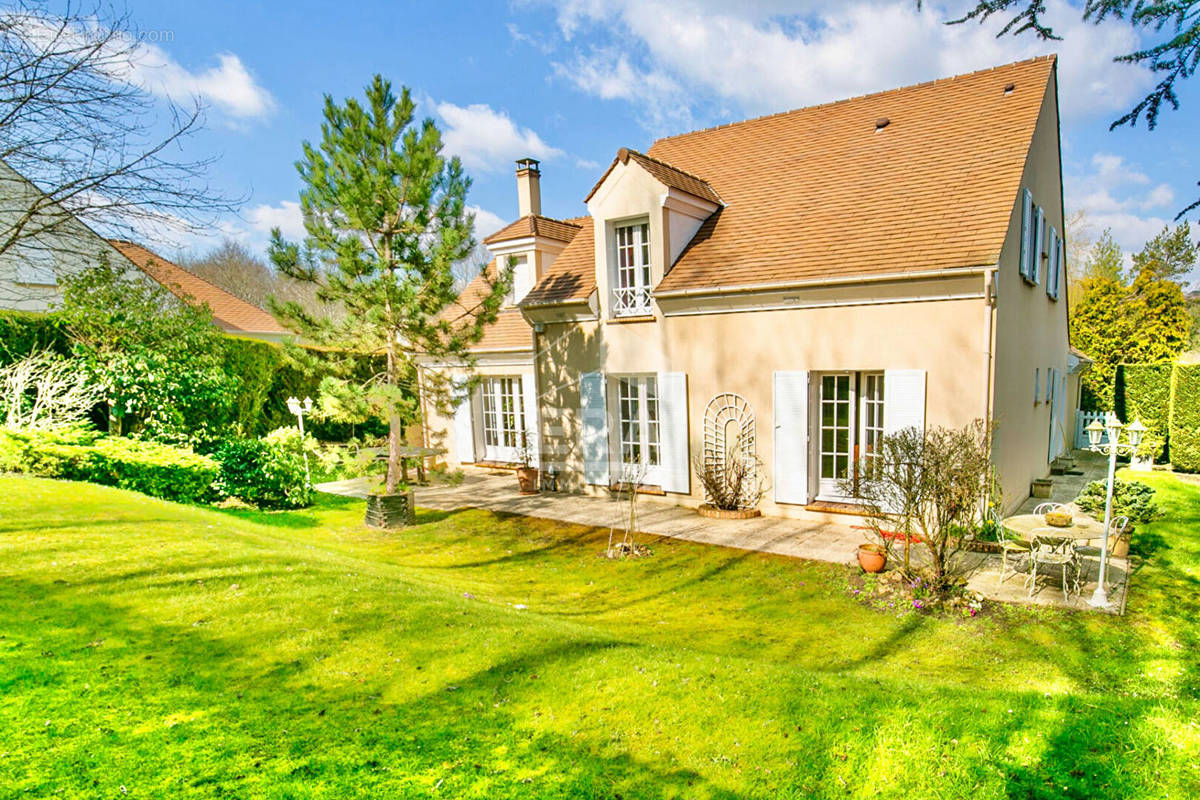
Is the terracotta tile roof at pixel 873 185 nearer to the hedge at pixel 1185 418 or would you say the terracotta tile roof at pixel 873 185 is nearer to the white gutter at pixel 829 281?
the white gutter at pixel 829 281

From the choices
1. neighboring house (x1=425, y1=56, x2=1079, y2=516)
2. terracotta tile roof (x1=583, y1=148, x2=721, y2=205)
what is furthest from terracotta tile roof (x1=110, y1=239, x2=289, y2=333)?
terracotta tile roof (x1=583, y1=148, x2=721, y2=205)

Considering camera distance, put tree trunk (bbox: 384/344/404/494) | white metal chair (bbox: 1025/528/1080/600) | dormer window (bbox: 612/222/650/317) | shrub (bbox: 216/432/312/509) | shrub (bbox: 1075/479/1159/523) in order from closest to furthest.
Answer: white metal chair (bbox: 1025/528/1080/600) → shrub (bbox: 1075/479/1159/523) → tree trunk (bbox: 384/344/404/494) → shrub (bbox: 216/432/312/509) → dormer window (bbox: 612/222/650/317)

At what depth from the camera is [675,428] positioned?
11664 mm

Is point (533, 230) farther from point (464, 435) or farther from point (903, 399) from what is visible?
point (903, 399)

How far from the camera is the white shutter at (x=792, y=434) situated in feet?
33.6

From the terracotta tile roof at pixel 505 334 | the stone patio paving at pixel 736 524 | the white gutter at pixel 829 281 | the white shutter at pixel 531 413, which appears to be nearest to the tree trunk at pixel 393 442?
the stone patio paving at pixel 736 524

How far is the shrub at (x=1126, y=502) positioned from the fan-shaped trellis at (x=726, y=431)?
195 inches

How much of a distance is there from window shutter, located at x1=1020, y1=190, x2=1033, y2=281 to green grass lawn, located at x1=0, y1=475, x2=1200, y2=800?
207 inches

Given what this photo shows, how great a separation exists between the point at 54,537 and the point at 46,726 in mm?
4291

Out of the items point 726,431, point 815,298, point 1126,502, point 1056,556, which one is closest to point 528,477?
point 726,431

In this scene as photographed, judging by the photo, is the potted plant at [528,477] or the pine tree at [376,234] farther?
the potted plant at [528,477]

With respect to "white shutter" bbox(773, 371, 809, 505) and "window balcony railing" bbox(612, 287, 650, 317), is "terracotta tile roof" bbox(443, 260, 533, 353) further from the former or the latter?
"white shutter" bbox(773, 371, 809, 505)

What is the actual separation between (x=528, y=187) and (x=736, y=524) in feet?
37.9

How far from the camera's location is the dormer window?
40.2 feet
